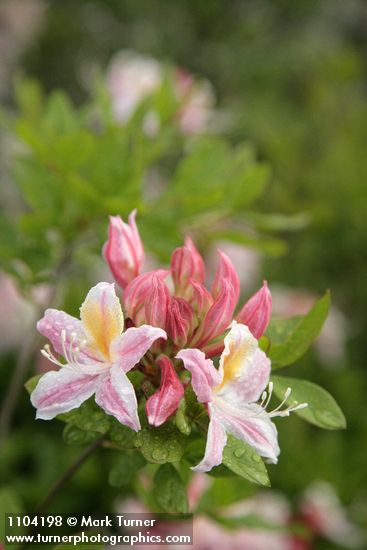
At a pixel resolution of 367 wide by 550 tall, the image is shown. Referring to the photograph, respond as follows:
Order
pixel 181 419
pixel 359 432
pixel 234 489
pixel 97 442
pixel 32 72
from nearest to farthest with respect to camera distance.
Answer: pixel 181 419 → pixel 97 442 → pixel 234 489 → pixel 359 432 → pixel 32 72

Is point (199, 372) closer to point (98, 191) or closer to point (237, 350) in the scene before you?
point (237, 350)

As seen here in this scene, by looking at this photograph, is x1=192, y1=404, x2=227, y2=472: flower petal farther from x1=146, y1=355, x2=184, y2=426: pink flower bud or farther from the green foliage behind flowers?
the green foliage behind flowers

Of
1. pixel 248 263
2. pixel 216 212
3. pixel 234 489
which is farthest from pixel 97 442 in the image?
pixel 248 263

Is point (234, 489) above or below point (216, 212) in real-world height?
below

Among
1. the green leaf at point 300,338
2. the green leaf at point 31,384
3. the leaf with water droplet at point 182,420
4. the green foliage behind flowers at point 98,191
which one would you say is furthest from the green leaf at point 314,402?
the green foliage behind flowers at point 98,191

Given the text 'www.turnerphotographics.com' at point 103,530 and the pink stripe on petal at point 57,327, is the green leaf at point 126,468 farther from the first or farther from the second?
the pink stripe on petal at point 57,327

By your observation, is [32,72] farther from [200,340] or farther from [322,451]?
[200,340]

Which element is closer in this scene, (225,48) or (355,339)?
(355,339)

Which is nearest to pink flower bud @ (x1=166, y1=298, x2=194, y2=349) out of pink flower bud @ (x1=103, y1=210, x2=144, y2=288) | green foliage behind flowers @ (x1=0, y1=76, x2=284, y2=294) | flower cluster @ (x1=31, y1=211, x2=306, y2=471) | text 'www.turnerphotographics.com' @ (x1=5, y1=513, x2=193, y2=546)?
flower cluster @ (x1=31, y1=211, x2=306, y2=471)
